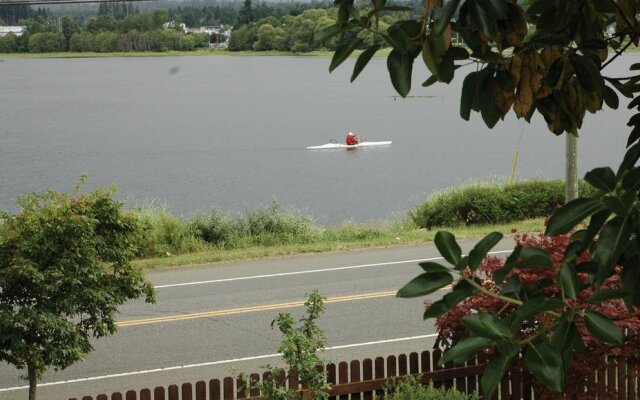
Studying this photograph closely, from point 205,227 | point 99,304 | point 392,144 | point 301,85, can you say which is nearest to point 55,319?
point 99,304

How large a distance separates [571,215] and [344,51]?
0.74 m

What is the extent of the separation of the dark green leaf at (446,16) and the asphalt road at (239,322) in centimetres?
1126

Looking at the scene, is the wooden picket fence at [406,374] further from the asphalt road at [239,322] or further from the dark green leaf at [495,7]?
the dark green leaf at [495,7]

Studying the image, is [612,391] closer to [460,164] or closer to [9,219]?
[9,219]

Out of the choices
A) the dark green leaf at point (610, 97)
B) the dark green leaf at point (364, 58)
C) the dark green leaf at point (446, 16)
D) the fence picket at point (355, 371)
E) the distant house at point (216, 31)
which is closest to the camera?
the dark green leaf at point (446, 16)

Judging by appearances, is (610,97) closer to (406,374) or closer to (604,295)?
(604,295)

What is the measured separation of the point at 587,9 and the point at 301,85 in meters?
139

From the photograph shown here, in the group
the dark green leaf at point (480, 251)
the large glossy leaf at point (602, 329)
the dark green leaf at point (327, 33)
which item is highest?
the dark green leaf at point (327, 33)

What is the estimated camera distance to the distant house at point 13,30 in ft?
534

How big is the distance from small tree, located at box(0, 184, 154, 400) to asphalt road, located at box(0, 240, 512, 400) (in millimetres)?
2796

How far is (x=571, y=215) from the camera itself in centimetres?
261

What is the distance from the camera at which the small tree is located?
10.1 metres

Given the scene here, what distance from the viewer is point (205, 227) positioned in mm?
24281

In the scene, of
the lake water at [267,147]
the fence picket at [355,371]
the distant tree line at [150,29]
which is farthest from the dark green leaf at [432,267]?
the distant tree line at [150,29]
